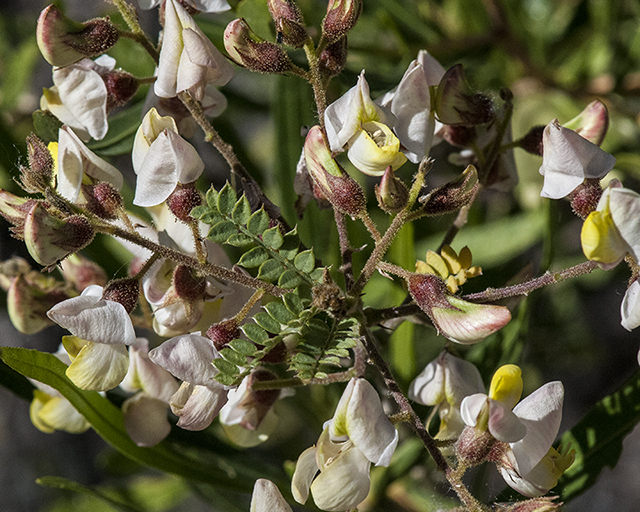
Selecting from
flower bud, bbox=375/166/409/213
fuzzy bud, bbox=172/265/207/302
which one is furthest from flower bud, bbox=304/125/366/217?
fuzzy bud, bbox=172/265/207/302

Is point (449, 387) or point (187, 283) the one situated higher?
point (187, 283)

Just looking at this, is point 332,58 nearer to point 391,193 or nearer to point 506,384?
point 391,193

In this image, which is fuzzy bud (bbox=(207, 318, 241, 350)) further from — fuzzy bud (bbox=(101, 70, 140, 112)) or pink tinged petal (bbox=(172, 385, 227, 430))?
fuzzy bud (bbox=(101, 70, 140, 112))

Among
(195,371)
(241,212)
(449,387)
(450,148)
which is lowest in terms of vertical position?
(450,148)

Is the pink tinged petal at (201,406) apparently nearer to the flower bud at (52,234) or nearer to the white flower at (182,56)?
the flower bud at (52,234)

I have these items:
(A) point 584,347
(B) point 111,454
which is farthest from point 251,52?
(A) point 584,347

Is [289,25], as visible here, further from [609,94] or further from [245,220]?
[609,94]

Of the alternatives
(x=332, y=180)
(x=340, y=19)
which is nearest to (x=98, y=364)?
(x=332, y=180)
